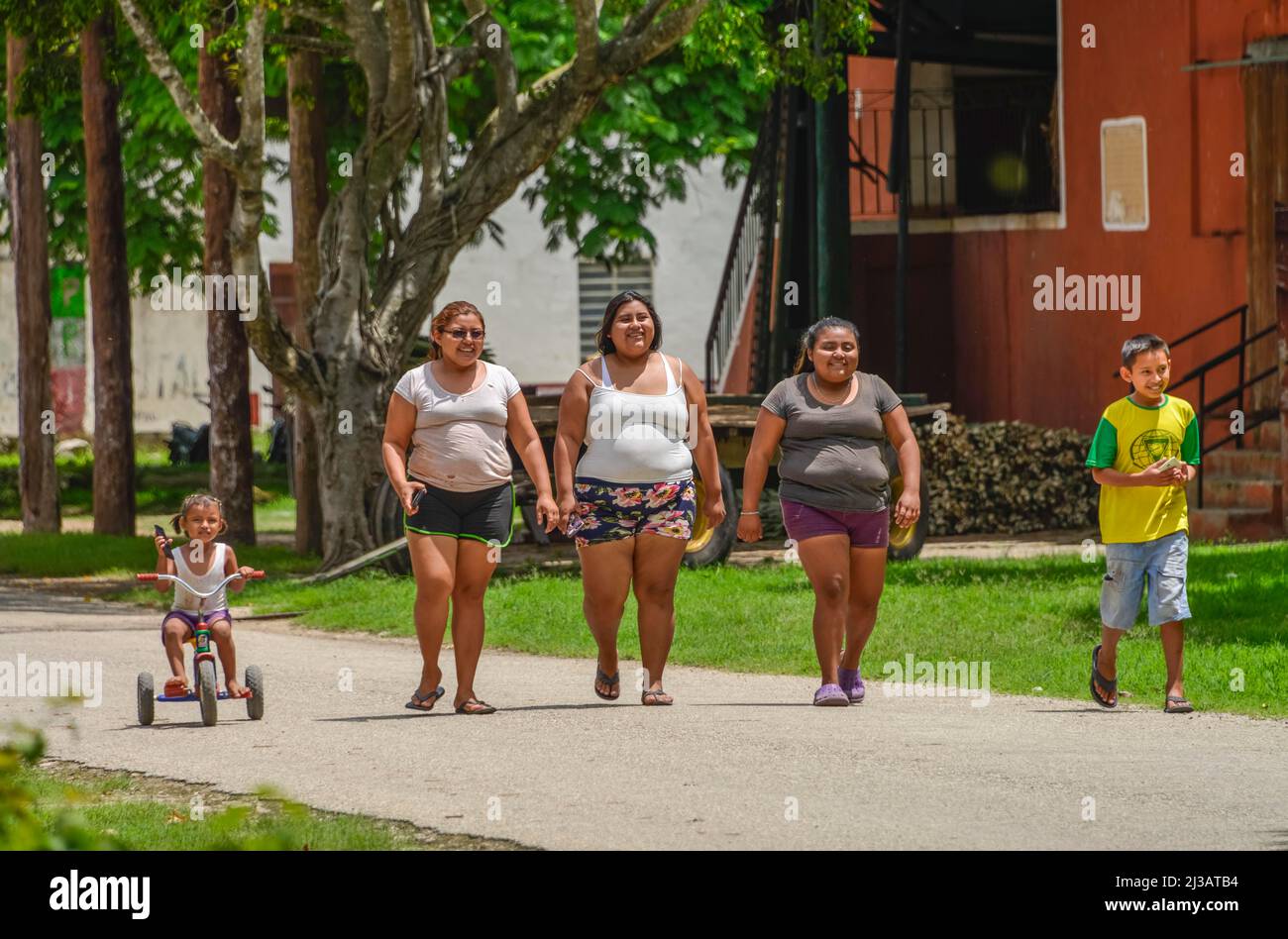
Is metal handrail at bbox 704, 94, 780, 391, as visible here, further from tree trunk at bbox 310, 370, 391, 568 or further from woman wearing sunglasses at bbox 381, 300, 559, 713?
woman wearing sunglasses at bbox 381, 300, 559, 713

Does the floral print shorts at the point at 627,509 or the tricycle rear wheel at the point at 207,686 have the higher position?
the floral print shorts at the point at 627,509

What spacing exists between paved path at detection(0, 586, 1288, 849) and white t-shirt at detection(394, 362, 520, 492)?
108 cm

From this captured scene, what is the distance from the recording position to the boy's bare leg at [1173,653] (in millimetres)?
9469

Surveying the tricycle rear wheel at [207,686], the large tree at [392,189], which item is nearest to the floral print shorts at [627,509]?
the tricycle rear wheel at [207,686]

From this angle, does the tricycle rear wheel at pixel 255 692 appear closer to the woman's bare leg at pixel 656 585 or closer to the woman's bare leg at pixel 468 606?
the woman's bare leg at pixel 468 606

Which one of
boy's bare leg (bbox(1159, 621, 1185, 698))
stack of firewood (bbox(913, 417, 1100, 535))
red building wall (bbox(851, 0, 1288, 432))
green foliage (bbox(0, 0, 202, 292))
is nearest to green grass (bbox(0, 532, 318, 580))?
green foliage (bbox(0, 0, 202, 292))

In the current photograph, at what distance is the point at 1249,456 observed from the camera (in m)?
18.6

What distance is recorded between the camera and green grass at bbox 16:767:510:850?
6723 millimetres

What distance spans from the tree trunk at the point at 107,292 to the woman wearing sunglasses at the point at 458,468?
12689mm

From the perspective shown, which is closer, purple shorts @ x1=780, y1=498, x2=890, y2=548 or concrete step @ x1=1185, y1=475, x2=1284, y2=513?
purple shorts @ x1=780, y1=498, x2=890, y2=548

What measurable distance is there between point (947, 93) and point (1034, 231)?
3042 millimetres
